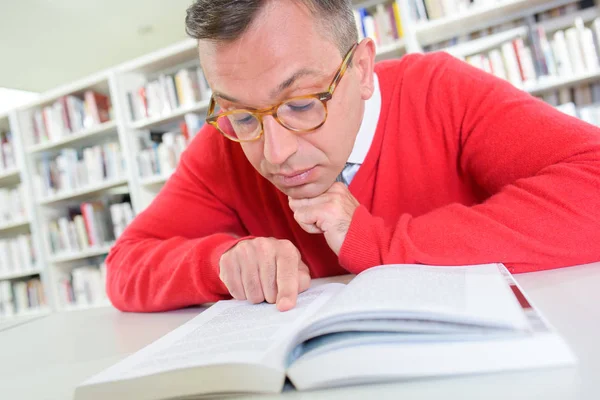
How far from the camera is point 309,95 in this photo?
29.8 inches

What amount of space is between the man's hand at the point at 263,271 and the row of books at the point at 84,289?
2.87 meters

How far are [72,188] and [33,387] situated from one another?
306 cm

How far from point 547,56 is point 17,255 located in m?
3.83

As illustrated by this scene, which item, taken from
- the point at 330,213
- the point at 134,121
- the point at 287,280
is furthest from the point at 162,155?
the point at 287,280

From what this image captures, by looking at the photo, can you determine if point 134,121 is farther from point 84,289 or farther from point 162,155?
point 84,289

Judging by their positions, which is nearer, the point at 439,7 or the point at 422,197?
the point at 422,197

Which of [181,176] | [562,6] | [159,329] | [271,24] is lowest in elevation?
[159,329]

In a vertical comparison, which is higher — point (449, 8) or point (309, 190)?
point (449, 8)

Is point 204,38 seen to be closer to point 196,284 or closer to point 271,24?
point 271,24

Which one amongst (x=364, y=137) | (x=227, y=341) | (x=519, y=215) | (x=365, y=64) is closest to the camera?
(x=227, y=341)

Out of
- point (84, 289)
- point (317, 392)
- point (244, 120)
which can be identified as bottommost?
point (84, 289)

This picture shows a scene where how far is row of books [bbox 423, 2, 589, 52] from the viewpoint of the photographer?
2.37 m

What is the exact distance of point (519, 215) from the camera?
691 mm

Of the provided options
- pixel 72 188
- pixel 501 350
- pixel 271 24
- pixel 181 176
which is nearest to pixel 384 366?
pixel 501 350
